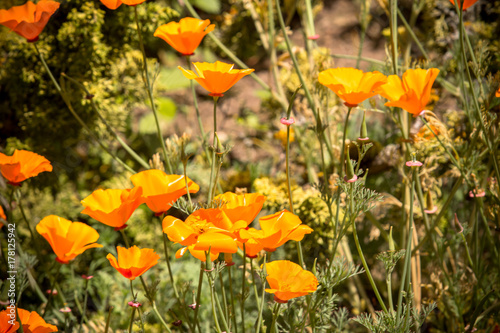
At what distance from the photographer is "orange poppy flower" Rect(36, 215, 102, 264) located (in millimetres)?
774

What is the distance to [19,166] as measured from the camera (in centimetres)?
83

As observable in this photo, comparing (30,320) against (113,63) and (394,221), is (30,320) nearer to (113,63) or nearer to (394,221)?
(113,63)

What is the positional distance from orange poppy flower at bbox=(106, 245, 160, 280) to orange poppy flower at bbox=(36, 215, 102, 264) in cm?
7

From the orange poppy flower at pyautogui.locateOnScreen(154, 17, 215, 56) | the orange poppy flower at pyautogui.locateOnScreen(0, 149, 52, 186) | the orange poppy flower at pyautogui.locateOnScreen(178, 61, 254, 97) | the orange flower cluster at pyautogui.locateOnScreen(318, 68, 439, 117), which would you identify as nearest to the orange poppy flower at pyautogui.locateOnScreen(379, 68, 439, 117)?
the orange flower cluster at pyautogui.locateOnScreen(318, 68, 439, 117)

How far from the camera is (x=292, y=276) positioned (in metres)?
0.66

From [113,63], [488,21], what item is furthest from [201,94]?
[488,21]

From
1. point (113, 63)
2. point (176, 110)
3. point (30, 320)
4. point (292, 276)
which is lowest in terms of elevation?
point (176, 110)

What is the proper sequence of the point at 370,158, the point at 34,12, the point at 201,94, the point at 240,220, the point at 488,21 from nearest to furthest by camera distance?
1. the point at 240,220
2. the point at 34,12
3. the point at 370,158
4. the point at 488,21
5. the point at 201,94

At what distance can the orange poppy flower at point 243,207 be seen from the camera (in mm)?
675

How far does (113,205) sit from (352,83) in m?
0.46

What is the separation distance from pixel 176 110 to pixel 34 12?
71.2 inches

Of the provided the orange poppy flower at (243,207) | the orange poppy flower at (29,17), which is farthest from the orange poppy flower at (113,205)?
the orange poppy flower at (29,17)

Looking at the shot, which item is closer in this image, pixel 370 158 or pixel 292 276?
pixel 292 276

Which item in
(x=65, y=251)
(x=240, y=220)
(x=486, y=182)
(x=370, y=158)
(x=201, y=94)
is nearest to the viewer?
(x=240, y=220)
